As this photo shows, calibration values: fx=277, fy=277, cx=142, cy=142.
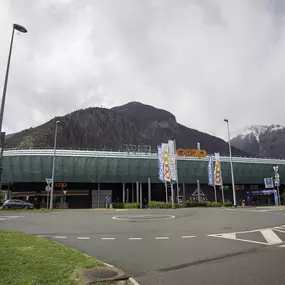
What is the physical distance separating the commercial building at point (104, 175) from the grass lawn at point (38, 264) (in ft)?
150

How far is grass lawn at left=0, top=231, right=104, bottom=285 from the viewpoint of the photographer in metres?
5.07

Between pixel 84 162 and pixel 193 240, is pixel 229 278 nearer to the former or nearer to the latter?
pixel 193 240

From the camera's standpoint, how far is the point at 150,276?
579 cm

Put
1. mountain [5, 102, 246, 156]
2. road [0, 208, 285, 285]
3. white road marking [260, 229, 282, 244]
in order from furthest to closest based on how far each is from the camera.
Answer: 1. mountain [5, 102, 246, 156]
2. white road marking [260, 229, 282, 244]
3. road [0, 208, 285, 285]

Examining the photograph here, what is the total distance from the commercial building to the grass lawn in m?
45.7

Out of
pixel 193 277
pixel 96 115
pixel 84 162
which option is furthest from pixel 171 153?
pixel 96 115

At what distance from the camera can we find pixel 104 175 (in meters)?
55.8

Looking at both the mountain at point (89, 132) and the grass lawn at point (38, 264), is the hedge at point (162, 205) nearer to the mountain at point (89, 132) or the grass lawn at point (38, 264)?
the grass lawn at point (38, 264)

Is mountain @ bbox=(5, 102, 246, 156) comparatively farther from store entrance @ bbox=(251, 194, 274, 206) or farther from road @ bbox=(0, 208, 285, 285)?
road @ bbox=(0, 208, 285, 285)

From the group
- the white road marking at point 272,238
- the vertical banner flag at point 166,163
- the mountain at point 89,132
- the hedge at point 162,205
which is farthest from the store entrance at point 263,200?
the mountain at point 89,132

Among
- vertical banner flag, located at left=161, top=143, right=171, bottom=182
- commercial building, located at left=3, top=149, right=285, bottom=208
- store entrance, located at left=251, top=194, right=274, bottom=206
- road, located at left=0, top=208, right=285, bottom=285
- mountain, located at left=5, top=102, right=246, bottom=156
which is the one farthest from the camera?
mountain, located at left=5, top=102, right=246, bottom=156

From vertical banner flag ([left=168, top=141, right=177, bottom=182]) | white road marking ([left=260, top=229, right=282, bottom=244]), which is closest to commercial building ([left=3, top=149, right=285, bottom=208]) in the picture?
vertical banner flag ([left=168, top=141, right=177, bottom=182])

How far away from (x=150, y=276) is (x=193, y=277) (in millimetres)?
887

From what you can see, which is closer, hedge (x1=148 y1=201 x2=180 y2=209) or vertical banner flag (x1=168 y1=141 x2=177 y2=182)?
hedge (x1=148 y1=201 x2=180 y2=209)
